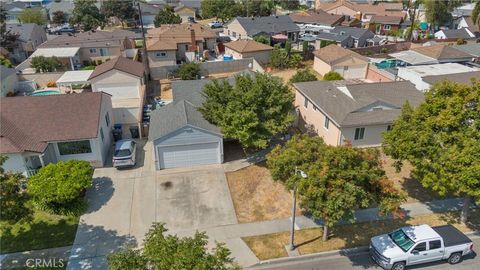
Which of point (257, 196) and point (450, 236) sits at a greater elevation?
point (450, 236)

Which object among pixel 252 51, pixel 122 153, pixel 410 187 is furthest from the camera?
pixel 252 51

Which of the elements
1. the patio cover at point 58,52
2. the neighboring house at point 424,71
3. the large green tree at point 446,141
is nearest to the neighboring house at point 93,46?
the patio cover at point 58,52

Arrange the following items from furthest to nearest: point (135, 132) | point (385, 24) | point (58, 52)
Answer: point (385, 24) < point (58, 52) < point (135, 132)

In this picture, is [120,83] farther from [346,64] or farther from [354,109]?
[346,64]

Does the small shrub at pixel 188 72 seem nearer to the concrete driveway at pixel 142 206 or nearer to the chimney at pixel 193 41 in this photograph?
the chimney at pixel 193 41

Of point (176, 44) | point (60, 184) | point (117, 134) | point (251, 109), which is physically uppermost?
point (251, 109)

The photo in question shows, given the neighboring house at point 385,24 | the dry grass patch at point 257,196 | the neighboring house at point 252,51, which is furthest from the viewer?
the neighboring house at point 385,24

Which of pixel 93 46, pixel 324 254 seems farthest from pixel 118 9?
pixel 324 254
